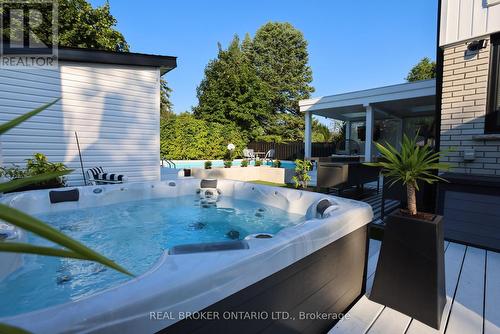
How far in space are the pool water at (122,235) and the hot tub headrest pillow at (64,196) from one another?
18 centimetres

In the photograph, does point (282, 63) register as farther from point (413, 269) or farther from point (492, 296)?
point (413, 269)

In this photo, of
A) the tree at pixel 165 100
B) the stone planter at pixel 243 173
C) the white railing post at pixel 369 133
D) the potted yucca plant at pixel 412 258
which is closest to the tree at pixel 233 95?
the tree at pixel 165 100

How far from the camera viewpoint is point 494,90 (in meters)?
3.32

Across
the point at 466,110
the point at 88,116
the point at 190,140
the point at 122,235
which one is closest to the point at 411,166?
the point at 466,110

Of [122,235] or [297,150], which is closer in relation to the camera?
[122,235]

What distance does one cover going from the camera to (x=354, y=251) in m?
2.09

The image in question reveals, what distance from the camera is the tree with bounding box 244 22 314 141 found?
68.2ft

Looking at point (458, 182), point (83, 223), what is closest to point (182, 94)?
point (83, 223)

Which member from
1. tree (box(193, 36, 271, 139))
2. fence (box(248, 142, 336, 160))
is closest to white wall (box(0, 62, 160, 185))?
fence (box(248, 142, 336, 160))

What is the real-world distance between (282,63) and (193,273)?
21.9 metres

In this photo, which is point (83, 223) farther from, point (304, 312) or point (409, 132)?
point (409, 132)

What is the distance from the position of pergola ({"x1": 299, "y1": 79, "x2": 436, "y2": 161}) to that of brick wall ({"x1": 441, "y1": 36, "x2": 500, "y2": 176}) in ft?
13.5

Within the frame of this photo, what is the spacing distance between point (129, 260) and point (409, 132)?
1180 centimetres

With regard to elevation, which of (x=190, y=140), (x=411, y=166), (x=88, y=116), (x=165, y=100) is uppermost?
(x=165, y=100)
